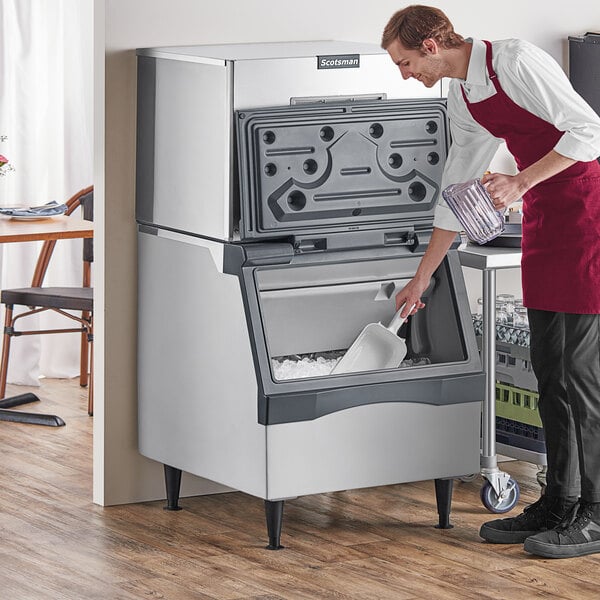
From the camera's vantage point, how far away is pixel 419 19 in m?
3.43

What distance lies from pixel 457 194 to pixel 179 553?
1.15 meters

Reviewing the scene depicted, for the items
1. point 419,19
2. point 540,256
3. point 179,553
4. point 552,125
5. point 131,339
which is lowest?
point 179,553

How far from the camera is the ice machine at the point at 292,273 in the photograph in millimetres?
3654

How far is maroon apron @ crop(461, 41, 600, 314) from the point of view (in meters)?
3.50

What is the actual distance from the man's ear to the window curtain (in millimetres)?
2791

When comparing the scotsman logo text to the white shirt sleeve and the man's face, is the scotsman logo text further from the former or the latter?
the white shirt sleeve

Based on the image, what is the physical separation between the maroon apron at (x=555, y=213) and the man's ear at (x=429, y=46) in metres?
0.13

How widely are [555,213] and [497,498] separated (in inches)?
36.0

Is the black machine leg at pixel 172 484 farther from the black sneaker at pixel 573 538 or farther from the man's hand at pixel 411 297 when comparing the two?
the black sneaker at pixel 573 538

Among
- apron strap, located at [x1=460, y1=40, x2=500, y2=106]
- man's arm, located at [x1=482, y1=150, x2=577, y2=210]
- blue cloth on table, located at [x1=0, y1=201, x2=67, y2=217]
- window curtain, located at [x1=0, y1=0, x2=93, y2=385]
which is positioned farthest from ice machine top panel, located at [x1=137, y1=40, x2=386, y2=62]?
window curtain, located at [x1=0, y1=0, x2=93, y2=385]

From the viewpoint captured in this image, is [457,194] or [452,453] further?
[452,453]

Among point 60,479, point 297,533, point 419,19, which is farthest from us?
point 60,479

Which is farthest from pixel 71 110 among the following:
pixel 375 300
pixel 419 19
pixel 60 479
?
pixel 419 19

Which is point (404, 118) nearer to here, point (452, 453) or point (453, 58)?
point (453, 58)
